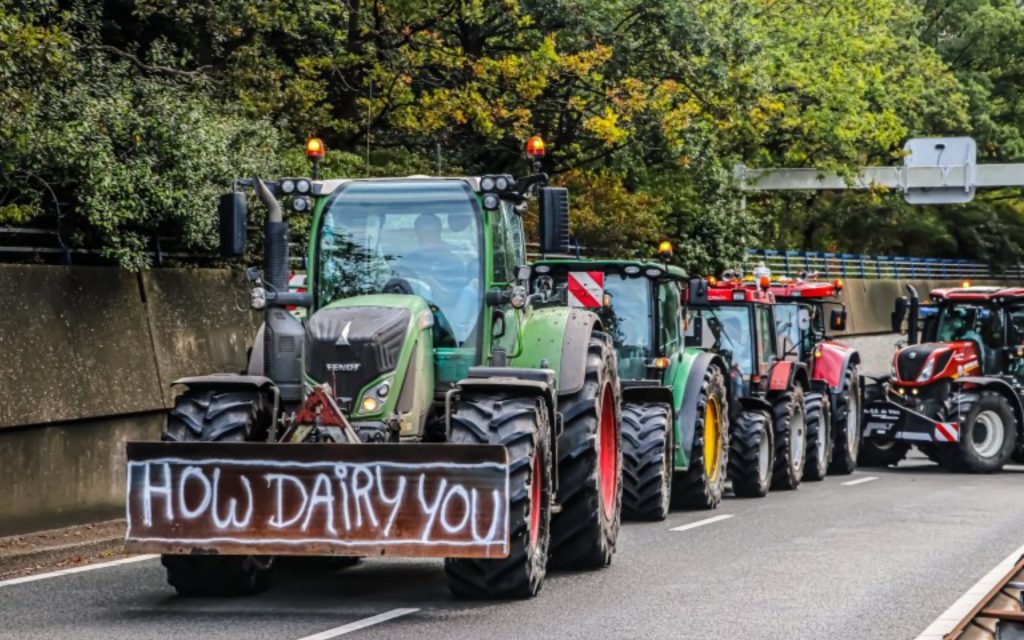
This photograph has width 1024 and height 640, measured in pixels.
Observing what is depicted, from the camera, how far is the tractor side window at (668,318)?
62.5 feet

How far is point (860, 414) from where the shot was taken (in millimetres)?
27922

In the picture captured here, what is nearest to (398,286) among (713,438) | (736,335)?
(713,438)

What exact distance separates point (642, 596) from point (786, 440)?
11.6 meters

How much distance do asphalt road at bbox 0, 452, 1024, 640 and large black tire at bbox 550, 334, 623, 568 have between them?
192 millimetres

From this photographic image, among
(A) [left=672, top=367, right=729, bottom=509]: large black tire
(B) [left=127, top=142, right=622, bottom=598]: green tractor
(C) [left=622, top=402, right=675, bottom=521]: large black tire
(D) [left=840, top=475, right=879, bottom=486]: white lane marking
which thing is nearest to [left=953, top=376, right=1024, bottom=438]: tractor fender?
(D) [left=840, top=475, right=879, bottom=486]: white lane marking

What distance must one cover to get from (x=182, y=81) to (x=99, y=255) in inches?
144

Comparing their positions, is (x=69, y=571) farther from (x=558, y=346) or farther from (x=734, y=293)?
(x=734, y=293)

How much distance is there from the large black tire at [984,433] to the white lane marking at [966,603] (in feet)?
42.4

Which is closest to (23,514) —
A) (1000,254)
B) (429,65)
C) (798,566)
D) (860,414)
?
(798,566)

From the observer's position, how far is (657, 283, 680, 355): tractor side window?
62.5 ft

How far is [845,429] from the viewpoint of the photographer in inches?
1048

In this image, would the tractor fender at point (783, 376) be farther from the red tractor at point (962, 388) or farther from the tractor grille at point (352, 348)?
the tractor grille at point (352, 348)

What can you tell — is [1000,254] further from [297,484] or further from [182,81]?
[297,484]

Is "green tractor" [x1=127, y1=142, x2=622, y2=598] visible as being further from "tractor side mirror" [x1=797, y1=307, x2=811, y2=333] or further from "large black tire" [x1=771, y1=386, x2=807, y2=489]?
"tractor side mirror" [x1=797, y1=307, x2=811, y2=333]
